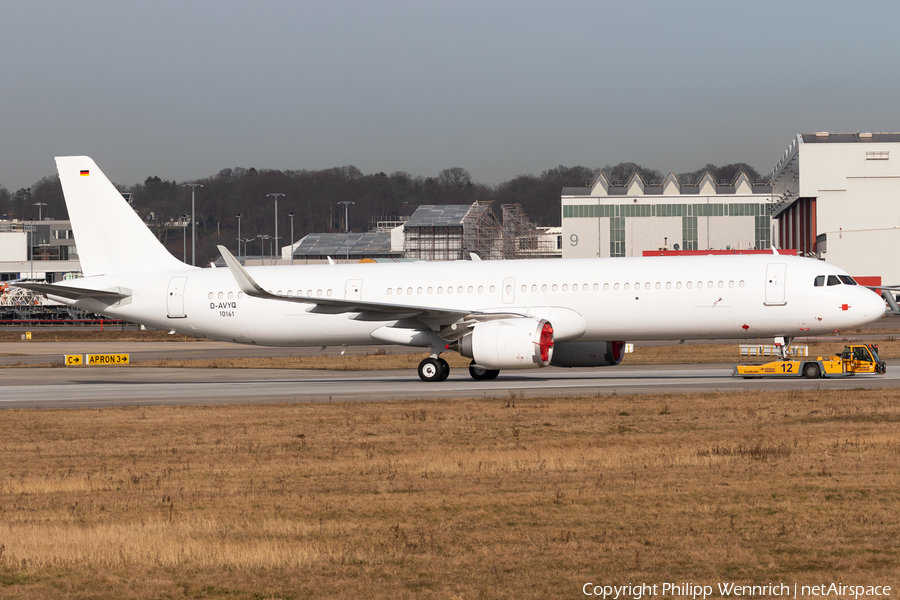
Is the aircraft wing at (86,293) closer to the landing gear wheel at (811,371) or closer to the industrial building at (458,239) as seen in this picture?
the landing gear wheel at (811,371)

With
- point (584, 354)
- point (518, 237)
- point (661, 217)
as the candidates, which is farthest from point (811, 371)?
point (518, 237)

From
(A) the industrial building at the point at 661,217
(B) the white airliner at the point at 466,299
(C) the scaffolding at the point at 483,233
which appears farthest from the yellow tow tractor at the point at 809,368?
(C) the scaffolding at the point at 483,233

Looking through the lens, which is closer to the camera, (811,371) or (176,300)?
(811,371)

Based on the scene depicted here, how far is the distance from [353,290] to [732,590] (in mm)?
26664

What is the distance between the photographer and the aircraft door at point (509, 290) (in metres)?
32.2

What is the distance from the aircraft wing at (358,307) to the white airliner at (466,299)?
45 mm

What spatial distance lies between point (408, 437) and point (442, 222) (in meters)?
153

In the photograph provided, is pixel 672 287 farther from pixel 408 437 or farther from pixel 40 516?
pixel 40 516

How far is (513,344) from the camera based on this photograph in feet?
97.9

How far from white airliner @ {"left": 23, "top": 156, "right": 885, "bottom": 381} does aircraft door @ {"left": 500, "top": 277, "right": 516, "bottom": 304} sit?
0.18 feet

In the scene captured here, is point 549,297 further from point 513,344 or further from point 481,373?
point 481,373

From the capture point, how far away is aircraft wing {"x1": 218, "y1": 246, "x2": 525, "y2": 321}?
101ft

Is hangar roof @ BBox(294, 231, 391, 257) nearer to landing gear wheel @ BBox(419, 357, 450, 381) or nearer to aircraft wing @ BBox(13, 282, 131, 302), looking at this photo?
aircraft wing @ BBox(13, 282, 131, 302)

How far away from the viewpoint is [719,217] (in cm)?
14625
